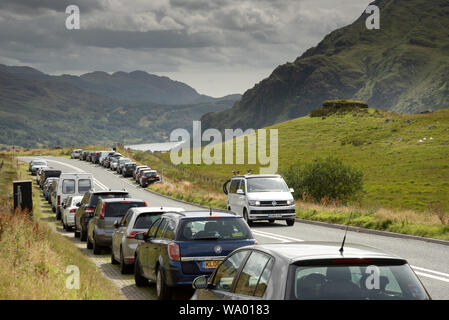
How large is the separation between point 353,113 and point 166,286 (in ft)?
393

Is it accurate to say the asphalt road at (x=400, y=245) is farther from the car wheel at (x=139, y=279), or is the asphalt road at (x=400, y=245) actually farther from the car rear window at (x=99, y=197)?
the car wheel at (x=139, y=279)

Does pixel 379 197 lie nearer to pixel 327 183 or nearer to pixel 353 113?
pixel 327 183

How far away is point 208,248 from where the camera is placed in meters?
10.5

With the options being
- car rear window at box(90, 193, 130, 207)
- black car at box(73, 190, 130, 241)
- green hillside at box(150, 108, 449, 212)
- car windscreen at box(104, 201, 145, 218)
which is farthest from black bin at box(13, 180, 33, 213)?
green hillside at box(150, 108, 449, 212)

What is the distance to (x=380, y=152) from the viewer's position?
310 feet

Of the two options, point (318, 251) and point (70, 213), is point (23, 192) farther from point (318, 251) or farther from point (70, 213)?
point (318, 251)

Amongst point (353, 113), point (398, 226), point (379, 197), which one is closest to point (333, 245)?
point (398, 226)

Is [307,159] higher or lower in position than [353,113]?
lower

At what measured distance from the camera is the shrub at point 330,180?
42.0 meters

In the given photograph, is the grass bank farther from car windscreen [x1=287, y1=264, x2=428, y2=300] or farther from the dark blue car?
car windscreen [x1=287, y1=264, x2=428, y2=300]

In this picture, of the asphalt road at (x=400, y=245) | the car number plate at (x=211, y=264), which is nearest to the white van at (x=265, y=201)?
the asphalt road at (x=400, y=245)

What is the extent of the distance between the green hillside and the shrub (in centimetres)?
1502

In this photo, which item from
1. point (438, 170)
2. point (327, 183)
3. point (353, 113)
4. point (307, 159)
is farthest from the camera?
point (353, 113)

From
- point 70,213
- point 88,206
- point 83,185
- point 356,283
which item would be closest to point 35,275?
point 356,283
